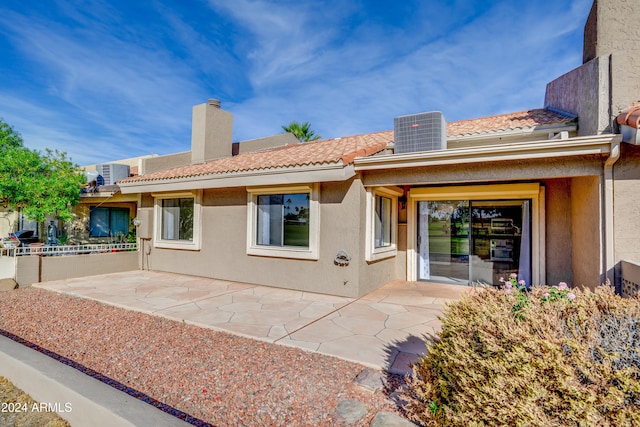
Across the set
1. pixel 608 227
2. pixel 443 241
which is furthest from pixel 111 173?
pixel 608 227

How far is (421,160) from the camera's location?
8.01 metres

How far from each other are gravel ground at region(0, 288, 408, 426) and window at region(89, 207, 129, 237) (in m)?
14.2

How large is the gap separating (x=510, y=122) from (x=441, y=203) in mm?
3326

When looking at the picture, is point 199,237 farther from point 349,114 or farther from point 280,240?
point 349,114

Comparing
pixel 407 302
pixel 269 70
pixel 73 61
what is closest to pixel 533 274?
pixel 407 302

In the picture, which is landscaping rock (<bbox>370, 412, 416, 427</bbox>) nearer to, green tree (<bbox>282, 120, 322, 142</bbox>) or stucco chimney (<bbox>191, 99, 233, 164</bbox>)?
stucco chimney (<bbox>191, 99, 233, 164</bbox>)

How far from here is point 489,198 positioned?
10.0m

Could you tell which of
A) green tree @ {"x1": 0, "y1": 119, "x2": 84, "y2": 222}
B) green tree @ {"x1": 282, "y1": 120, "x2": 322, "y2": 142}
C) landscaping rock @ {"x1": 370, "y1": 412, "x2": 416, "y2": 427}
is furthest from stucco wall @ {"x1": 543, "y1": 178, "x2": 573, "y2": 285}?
green tree @ {"x1": 282, "y1": 120, "x2": 322, "y2": 142}

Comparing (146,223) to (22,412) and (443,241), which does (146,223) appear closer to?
(22,412)

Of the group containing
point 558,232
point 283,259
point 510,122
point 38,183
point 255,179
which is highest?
point 510,122

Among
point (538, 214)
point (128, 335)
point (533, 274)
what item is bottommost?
point (128, 335)

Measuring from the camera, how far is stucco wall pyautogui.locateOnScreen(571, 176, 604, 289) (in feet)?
22.1

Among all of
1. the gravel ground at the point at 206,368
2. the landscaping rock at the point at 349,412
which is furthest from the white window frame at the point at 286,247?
the landscaping rock at the point at 349,412

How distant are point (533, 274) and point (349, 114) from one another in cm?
1749
